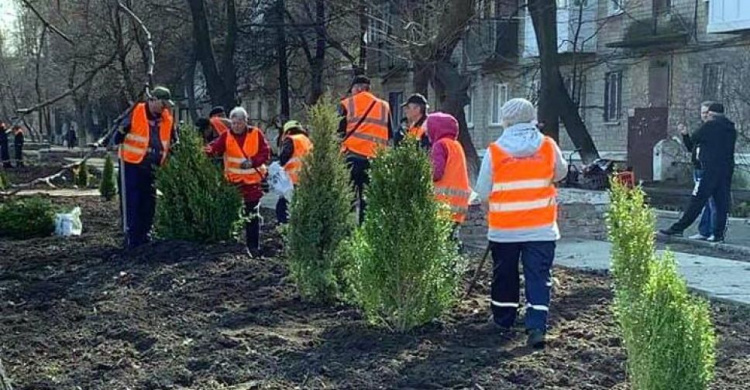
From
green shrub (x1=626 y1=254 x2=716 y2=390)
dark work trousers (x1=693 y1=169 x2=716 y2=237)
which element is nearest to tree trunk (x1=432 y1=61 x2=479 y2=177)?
dark work trousers (x1=693 y1=169 x2=716 y2=237)

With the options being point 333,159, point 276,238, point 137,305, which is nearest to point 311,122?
point 333,159

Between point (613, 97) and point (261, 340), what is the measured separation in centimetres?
2529

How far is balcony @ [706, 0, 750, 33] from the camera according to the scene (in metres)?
22.8

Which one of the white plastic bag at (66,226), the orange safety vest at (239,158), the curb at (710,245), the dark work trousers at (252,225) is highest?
the orange safety vest at (239,158)

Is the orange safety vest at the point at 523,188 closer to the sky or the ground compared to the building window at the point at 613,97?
closer to the ground

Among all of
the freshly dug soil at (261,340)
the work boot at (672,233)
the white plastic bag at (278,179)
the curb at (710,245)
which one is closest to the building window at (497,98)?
the work boot at (672,233)

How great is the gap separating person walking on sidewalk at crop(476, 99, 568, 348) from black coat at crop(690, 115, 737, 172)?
20.2 feet

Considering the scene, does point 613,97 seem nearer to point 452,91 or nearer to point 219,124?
point 452,91

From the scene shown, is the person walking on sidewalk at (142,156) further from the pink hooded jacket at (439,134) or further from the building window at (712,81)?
the building window at (712,81)

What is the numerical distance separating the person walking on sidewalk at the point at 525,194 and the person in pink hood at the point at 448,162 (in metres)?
1.17

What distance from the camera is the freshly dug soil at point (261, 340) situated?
17.5ft

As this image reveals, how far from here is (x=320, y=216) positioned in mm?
7578

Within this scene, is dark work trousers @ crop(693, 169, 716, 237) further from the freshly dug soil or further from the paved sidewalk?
A: the freshly dug soil

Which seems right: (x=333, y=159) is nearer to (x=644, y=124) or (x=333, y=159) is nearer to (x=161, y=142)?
(x=161, y=142)
